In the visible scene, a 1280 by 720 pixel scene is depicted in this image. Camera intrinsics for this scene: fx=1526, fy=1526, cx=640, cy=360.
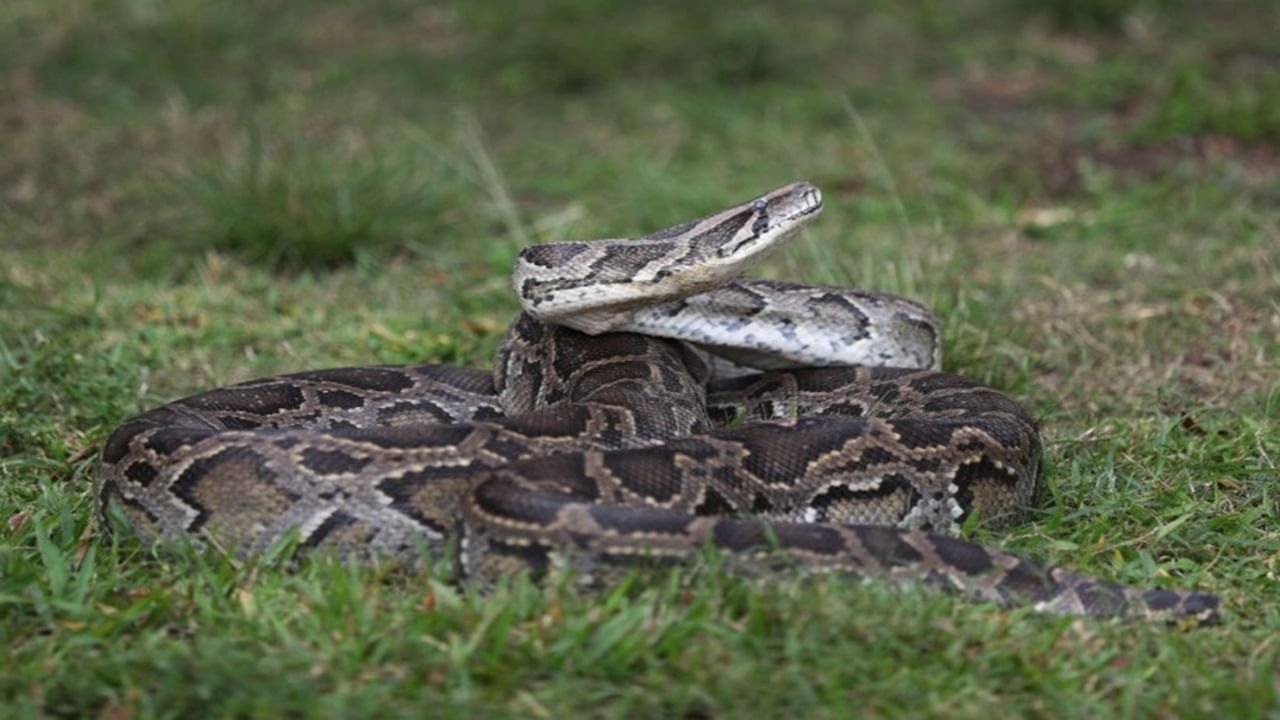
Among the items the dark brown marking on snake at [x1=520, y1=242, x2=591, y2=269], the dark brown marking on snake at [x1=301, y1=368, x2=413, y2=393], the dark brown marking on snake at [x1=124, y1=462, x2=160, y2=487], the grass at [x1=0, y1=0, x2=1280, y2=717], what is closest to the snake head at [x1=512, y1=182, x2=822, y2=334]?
the dark brown marking on snake at [x1=520, y1=242, x2=591, y2=269]

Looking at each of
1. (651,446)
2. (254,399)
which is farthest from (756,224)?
(254,399)

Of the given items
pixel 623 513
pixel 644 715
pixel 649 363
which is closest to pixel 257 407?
pixel 649 363

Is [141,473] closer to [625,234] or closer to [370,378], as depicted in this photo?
[370,378]

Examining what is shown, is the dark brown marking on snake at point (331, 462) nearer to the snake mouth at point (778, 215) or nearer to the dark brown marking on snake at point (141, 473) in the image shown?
the dark brown marking on snake at point (141, 473)

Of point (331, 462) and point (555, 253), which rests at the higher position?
point (555, 253)

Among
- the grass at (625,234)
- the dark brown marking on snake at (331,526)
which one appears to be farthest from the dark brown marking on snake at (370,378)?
the dark brown marking on snake at (331,526)

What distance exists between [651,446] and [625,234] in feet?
16.2

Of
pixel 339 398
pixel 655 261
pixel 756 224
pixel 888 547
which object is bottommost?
pixel 888 547

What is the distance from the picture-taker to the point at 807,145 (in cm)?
1355

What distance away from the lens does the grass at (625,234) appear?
502 cm

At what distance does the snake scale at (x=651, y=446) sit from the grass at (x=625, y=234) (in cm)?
18

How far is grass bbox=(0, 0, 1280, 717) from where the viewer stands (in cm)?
502

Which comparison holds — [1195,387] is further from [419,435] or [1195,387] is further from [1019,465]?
[419,435]

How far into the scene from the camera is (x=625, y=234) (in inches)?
438
